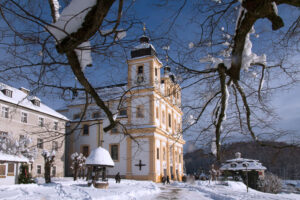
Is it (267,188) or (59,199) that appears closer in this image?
(59,199)

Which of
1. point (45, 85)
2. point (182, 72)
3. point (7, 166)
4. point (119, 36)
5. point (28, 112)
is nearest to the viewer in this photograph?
point (119, 36)

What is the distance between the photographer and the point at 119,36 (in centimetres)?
418

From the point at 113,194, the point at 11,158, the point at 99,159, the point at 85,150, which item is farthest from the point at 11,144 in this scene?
the point at 113,194

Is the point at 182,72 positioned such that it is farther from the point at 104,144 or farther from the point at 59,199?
the point at 104,144

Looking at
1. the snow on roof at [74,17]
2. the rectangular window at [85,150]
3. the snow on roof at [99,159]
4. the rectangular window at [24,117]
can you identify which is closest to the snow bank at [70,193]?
the snow on roof at [99,159]

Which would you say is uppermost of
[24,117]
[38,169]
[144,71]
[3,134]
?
[24,117]

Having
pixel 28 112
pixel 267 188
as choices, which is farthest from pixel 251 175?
pixel 28 112

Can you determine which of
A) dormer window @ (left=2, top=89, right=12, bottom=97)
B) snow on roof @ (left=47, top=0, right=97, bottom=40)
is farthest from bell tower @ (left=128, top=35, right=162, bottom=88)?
dormer window @ (left=2, top=89, right=12, bottom=97)

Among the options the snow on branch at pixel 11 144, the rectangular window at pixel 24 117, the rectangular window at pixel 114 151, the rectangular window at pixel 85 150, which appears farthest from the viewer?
the rectangular window at pixel 85 150

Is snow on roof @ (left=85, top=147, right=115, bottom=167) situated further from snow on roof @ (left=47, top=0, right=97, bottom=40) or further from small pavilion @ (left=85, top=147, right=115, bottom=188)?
snow on roof @ (left=47, top=0, right=97, bottom=40)

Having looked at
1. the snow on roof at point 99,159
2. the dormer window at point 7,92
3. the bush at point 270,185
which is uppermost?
the dormer window at point 7,92

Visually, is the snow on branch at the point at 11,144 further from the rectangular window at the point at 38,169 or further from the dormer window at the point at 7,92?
the rectangular window at the point at 38,169

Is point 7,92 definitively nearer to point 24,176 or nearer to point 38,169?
point 38,169

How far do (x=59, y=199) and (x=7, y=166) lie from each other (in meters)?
12.5
